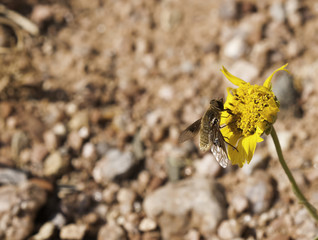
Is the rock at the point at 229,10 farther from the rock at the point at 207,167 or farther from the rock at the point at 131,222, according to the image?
the rock at the point at 131,222

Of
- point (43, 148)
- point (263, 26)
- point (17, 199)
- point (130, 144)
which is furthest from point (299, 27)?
point (17, 199)

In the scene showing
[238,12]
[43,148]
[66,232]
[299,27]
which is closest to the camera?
[66,232]

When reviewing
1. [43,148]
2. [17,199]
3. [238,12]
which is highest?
[238,12]

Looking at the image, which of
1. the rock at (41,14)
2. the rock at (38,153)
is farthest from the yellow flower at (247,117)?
the rock at (41,14)

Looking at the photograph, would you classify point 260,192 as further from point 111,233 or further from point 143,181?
point 111,233

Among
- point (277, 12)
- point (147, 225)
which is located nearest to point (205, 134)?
point (147, 225)

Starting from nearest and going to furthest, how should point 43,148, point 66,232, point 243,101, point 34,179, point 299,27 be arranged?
point 243,101, point 66,232, point 34,179, point 43,148, point 299,27

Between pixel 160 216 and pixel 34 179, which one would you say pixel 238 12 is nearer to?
pixel 160 216
